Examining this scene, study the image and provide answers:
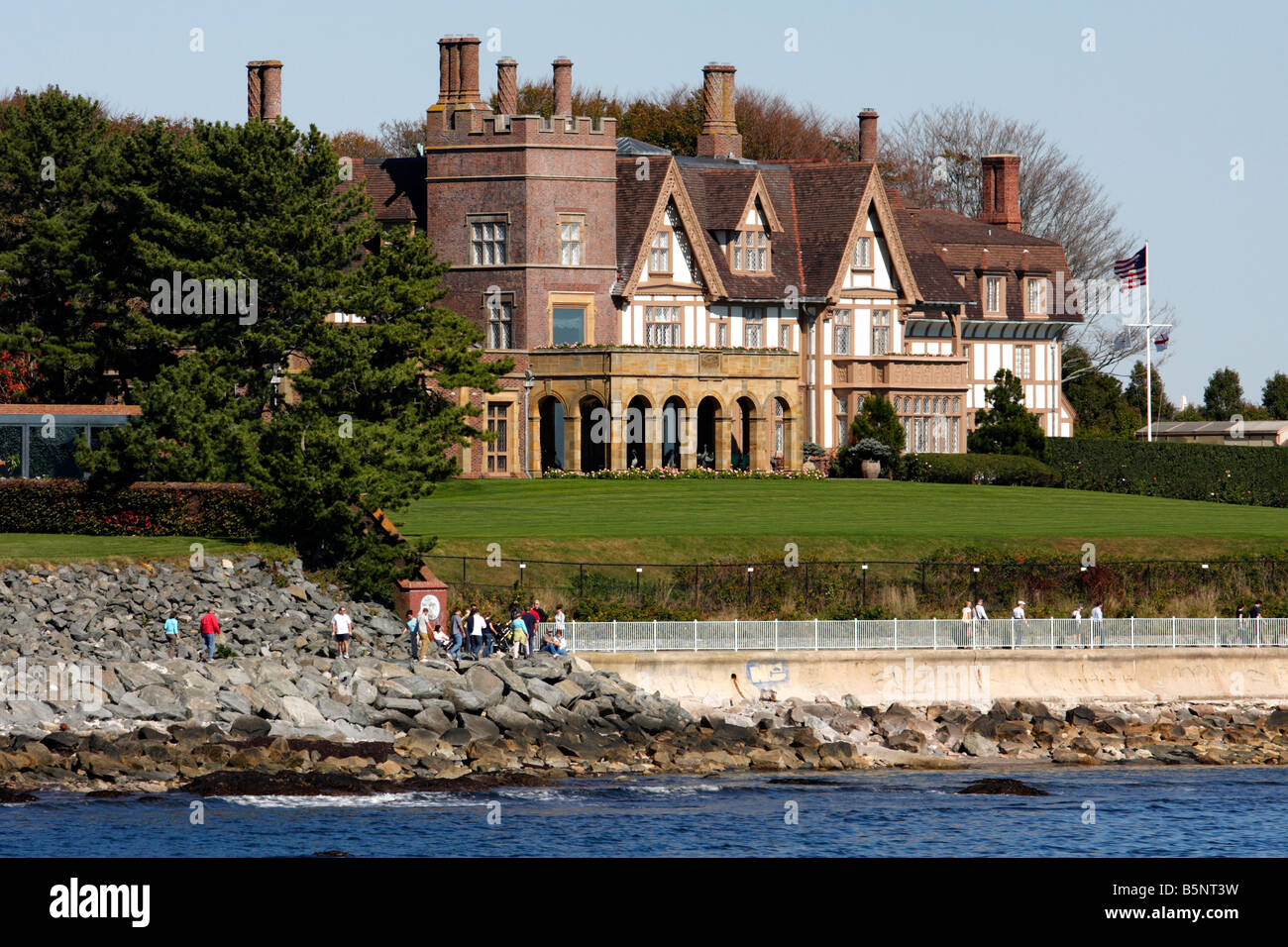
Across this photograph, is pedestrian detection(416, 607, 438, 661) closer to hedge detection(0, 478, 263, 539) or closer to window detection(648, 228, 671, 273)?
hedge detection(0, 478, 263, 539)

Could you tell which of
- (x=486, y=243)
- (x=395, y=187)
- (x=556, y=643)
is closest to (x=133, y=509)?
(x=556, y=643)

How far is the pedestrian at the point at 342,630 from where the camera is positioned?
114ft

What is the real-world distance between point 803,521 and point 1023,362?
1116 inches

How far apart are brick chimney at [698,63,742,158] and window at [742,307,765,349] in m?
7.78

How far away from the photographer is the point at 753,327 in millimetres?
61094

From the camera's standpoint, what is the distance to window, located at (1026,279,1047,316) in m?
72.0

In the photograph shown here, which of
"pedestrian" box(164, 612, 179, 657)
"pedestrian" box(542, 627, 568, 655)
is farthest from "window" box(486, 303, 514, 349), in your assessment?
"pedestrian" box(164, 612, 179, 657)

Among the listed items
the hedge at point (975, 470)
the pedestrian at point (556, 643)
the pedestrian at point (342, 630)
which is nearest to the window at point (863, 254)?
the hedge at point (975, 470)

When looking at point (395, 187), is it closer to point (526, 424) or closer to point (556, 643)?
point (526, 424)

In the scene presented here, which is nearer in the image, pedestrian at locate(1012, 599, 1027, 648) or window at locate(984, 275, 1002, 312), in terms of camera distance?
pedestrian at locate(1012, 599, 1027, 648)

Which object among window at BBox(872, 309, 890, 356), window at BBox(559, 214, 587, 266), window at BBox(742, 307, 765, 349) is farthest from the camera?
window at BBox(872, 309, 890, 356)
